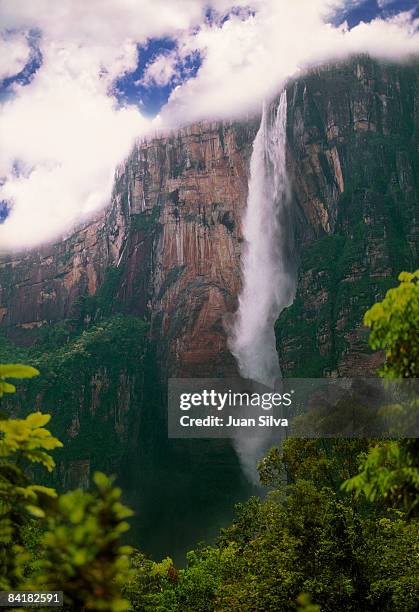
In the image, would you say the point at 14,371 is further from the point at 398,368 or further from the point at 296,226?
the point at 296,226

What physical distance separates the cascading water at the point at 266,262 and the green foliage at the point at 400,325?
49664 mm

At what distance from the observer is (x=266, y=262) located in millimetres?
57500

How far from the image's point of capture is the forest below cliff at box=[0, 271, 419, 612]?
270 centimetres

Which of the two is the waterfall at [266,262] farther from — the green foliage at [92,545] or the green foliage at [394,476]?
the green foliage at [92,545]

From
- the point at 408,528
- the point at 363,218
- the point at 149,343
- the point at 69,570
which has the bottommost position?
the point at 408,528

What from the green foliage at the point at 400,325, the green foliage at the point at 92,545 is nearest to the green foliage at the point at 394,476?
the green foliage at the point at 400,325

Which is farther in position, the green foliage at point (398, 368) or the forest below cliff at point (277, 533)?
the green foliage at point (398, 368)

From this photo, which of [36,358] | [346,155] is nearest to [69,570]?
[346,155]

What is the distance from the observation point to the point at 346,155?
176 ft

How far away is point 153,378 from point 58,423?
1057 cm

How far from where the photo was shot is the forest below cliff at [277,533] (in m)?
2.70

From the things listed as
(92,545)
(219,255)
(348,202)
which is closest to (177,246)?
(219,255)

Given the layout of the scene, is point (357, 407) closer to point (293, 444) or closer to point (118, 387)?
point (293, 444)

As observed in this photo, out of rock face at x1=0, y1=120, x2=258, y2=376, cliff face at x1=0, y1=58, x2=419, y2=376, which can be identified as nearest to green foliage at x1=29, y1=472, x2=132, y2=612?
cliff face at x1=0, y1=58, x2=419, y2=376
